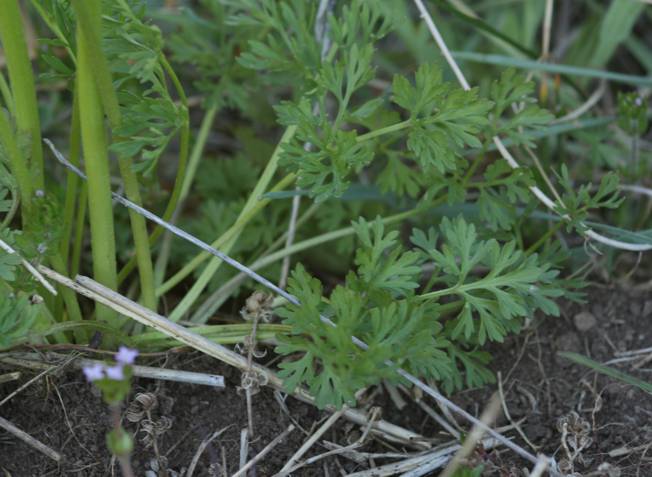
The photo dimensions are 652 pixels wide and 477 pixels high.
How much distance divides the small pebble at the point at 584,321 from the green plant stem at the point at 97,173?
1.06 meters

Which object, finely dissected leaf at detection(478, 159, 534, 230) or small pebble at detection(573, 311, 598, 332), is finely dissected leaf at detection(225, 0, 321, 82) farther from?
small pebble at detection(573, 311, 598, 332)

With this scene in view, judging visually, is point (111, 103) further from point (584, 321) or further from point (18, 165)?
point (584, 321)

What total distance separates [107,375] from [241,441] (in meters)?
0.48

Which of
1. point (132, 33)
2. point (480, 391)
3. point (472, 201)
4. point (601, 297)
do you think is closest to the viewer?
point (132, 33)

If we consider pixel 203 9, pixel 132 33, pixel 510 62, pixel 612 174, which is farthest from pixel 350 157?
pixel 203 9

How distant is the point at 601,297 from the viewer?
6.61 feet

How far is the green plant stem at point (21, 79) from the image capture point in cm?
152

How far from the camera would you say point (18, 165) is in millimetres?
1554

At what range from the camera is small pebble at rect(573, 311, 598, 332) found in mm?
1942

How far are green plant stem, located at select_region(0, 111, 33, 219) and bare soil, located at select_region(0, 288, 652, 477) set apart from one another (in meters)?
0.34

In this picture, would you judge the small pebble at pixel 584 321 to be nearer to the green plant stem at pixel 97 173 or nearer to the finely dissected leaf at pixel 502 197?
the finely dissected leaf at pixel 502 197

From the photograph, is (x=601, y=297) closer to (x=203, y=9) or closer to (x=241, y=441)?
(x=241, y=441)

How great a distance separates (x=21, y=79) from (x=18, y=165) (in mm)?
174

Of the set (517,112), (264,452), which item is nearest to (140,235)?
(264,452)
